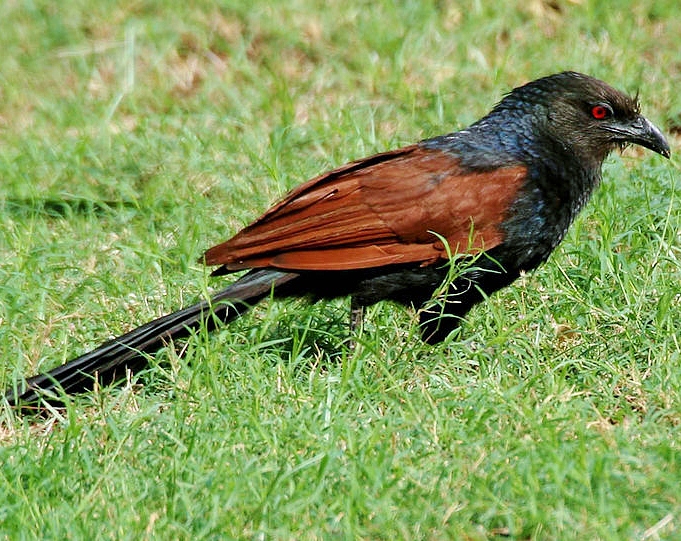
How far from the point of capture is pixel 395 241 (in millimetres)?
3740

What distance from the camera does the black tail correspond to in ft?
11.8

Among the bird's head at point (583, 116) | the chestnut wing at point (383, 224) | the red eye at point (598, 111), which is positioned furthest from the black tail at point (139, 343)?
the red eye at point (598, 111)

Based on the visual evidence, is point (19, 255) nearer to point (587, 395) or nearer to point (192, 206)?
point (192, 206)

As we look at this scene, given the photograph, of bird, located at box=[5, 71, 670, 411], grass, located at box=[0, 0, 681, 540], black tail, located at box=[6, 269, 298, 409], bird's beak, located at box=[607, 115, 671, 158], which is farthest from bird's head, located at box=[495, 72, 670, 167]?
black tail, located at box=[6, 269, 298, 409]

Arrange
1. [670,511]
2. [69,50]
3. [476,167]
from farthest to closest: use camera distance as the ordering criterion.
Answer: [69,50] → [476,167] → [670,511]

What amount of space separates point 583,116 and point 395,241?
2.80ft

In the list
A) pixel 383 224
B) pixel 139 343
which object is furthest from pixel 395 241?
pixel 139 343

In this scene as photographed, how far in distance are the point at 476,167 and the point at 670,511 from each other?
151cm

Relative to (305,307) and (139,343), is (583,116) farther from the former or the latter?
(139,343)

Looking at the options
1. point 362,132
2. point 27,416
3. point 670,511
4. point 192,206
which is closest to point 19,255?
point 192,206

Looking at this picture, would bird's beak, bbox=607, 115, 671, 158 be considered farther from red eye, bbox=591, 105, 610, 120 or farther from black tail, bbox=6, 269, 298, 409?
black tail, bbox=6, 269, 298, 409

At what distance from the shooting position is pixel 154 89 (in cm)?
613

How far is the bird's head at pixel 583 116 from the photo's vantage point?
405cm

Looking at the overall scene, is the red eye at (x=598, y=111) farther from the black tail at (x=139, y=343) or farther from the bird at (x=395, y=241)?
the black tail at (x=139, y=343)
